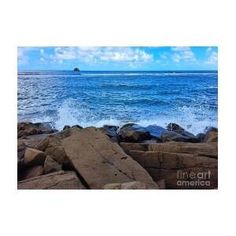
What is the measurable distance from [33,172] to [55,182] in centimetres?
30

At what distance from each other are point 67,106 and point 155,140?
1.04m

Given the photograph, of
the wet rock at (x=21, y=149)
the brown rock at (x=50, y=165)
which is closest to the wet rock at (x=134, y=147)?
the brown rock at (x=50, y=165)

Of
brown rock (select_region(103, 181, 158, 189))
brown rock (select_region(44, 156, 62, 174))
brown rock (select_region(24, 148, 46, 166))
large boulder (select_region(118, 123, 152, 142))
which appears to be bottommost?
brown rock (select_region(103, 181, 158, 189))

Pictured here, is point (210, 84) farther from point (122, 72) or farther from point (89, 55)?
point (89, 55)

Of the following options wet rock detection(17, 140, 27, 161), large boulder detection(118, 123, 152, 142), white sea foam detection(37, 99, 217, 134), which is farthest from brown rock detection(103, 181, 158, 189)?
wet rock detection(17, 140, 27, 161)

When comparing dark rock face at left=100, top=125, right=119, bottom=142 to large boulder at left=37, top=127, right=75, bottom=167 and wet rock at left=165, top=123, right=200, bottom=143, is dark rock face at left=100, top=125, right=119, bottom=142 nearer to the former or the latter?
large boulder at left=37, top=127, right=75, bottom=167

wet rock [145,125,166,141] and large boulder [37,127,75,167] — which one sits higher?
wet rock [145,125,166,141]

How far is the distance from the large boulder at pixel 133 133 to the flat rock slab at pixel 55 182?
69cm

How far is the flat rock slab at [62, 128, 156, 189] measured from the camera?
5387 millimetres

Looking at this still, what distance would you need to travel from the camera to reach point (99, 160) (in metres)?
5.48

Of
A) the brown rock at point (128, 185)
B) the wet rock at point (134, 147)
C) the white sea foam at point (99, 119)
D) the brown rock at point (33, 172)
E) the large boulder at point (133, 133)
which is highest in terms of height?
the white sea foam at point (99, 119)

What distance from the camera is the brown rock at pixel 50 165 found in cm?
547

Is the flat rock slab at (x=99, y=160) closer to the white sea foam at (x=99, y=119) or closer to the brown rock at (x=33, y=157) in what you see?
the white sea foam at (x=99, y=119)

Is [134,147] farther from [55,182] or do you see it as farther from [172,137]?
[55,182]
